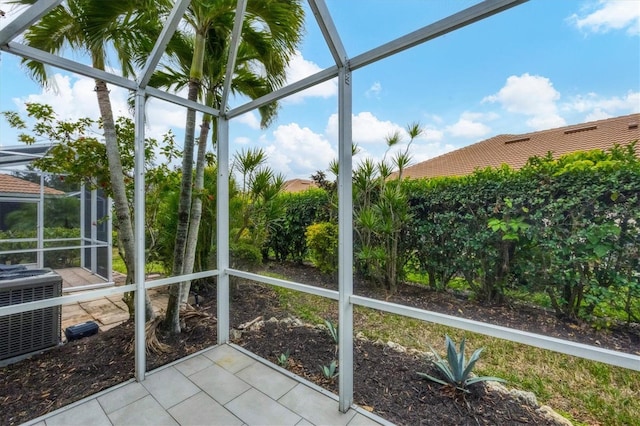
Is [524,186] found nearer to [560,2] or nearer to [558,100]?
[558,100]

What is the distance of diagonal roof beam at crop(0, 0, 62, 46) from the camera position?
1.63 metres

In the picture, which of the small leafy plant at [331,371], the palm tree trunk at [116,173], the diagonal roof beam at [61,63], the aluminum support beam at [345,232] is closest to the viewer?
the diagonal roof beam at [61,63]

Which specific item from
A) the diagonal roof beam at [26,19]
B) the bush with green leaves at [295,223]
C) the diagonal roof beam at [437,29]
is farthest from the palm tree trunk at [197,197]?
the diagonal roof beam at [437,29]

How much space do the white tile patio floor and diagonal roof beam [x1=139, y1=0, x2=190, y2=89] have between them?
8.36 feet

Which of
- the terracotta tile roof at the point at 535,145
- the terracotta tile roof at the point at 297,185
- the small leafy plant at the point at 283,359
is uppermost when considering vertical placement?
the terracotta tile roof at the point at 535,145

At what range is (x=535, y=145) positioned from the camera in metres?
1.94

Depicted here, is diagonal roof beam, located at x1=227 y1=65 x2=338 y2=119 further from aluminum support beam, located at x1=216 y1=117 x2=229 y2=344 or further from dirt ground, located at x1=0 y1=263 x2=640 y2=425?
dirt ground, located at x1=0 y1=263 x2=640 y2=425

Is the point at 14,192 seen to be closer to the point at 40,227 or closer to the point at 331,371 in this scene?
the point at 40,227

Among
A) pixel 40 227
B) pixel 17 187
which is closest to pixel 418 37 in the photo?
pixel 17 187

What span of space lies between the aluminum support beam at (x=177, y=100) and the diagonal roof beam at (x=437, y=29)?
168cm

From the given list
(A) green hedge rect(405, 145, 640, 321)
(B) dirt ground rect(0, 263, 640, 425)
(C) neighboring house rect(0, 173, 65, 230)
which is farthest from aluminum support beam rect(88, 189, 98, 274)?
(A) green hedge rect(405, 145, 640, 321)

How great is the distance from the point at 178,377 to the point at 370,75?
303 centimetres

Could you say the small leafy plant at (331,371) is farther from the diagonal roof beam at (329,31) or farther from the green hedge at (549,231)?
the diagonal roof beam at (329,31)

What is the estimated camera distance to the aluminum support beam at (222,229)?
3.14 m
